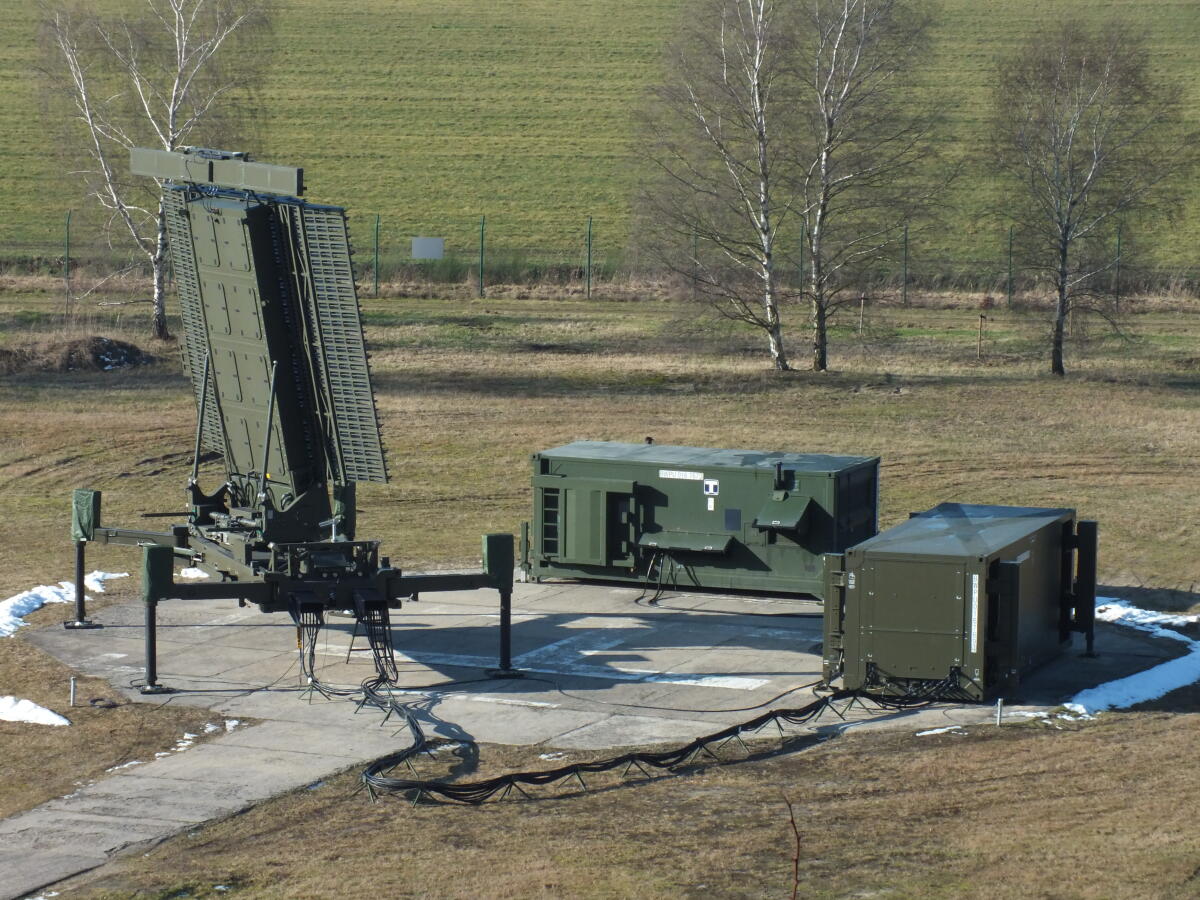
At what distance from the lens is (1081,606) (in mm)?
15992

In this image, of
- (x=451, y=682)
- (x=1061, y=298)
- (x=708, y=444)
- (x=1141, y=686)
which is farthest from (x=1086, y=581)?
(x=1061, y=298)

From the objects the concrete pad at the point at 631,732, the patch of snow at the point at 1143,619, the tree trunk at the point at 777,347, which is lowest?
the concrete pad at the point at 631,732

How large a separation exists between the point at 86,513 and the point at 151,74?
24670 millimetres

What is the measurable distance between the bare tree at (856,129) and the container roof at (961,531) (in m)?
18.4

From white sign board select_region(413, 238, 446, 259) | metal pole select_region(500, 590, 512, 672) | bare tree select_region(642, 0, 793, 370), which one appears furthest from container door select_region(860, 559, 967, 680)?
white sign board select_region(413, 238, 446, 259)

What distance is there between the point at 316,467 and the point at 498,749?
3.42m

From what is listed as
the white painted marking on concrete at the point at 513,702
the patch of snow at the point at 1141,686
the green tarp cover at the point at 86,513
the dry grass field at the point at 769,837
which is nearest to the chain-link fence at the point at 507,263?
the green tarp cover at the point at 86,513

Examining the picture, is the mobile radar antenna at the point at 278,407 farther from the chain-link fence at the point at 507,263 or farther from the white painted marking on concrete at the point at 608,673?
the chain-link fence at the point at 507,263

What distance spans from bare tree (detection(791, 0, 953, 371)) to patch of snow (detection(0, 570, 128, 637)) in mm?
18975

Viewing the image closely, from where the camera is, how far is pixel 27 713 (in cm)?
1389

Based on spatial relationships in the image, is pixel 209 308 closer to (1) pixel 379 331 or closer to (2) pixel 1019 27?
(1) pixel 379 331

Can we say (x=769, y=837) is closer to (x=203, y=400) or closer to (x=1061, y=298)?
(x=203, y=400)

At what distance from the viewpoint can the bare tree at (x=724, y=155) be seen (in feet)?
112

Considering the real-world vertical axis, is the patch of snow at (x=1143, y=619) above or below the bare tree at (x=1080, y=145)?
below
